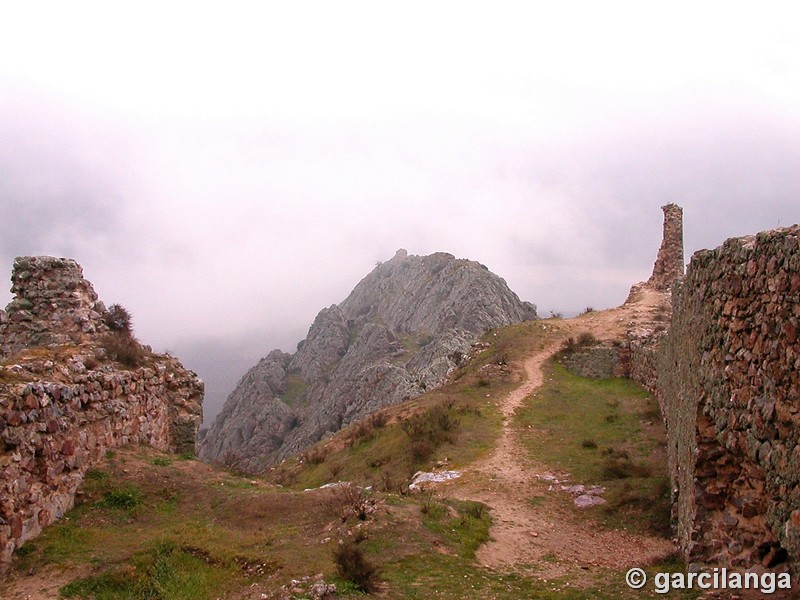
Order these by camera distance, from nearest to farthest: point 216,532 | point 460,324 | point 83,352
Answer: point 216,532, point 83,352, point 460,324

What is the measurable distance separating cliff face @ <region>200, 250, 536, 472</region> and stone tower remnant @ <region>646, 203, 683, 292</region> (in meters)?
18.0

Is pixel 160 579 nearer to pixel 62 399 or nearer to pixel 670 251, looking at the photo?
pixel 62 399

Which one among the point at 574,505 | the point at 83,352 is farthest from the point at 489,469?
the point at 83,352

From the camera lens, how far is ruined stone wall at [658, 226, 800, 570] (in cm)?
588

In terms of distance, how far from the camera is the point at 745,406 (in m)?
6.93

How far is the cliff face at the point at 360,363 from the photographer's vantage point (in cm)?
6050

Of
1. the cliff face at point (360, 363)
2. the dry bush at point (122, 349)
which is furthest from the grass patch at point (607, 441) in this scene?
the cliff face at point (360, 363)

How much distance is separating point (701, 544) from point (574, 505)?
6601 millimetres

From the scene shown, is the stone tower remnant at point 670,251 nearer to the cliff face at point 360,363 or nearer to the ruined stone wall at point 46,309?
the cliff face at point 360,363

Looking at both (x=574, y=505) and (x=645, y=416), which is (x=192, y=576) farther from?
(x=645, y=416)

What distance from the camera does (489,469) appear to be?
17938 mm

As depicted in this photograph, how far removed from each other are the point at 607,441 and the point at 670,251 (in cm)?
2588

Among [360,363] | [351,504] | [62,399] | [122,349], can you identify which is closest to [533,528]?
[351,504]

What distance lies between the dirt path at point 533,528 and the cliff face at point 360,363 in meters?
27.8
